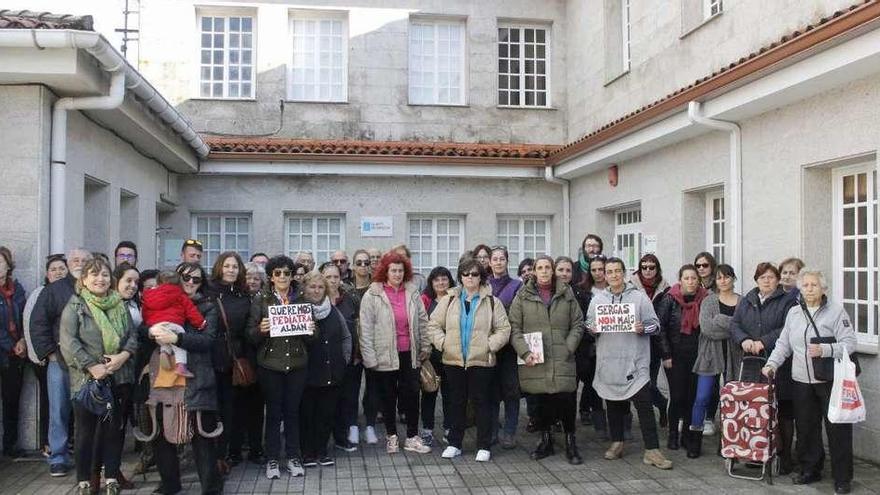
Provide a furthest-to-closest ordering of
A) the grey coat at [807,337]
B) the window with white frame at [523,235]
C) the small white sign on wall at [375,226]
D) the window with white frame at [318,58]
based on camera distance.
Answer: the window with white frame at [318,58] < the window with white frame at [523,235] < the small white sign on wall at [375,226] < the grey coat at [807,337]

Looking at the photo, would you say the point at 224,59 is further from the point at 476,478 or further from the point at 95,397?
the point at 476,478

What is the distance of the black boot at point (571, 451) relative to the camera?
7.04 m

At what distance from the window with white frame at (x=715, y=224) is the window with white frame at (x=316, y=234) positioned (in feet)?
21.0

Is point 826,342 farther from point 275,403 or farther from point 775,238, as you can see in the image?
point 275,403

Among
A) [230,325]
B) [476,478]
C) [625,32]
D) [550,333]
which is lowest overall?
[476,478]

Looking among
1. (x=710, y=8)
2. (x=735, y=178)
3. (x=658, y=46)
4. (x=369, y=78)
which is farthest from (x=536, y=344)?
(x=369, y=78)

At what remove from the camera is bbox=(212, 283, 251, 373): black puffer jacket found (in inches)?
241

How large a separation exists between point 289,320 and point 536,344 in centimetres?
219

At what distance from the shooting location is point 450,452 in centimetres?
723

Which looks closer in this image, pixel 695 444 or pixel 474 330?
pixel 474 330

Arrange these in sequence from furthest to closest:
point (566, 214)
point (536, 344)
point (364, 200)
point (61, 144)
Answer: point (566, 214) → point (364, 200) → point (61, 144) → point (536, 344)

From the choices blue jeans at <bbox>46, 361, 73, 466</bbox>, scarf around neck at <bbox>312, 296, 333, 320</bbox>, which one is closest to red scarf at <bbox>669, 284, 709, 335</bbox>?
scarf around neck at <bbox>312, 296, 333, 320</bbox>

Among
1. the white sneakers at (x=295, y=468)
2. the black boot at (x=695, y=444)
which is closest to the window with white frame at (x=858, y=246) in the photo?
the black boot at (x=695, y=444)

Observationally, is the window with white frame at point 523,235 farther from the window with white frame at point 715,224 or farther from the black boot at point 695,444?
the black boot at point 695,444
